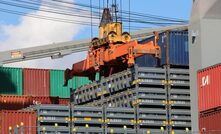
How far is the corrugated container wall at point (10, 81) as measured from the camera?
199 ft

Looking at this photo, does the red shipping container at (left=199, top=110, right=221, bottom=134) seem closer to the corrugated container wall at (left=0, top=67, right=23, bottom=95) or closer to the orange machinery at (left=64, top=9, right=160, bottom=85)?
the orange machinery at (left=64, top=9, right=160, bottom=85)

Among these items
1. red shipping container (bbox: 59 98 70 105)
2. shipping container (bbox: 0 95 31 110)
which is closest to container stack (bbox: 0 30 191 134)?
shipping container (bbox: 0 95 31 110)

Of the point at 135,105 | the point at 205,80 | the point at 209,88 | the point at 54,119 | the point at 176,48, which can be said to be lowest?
the point at 54,119

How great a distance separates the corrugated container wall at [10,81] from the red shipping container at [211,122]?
2027cm

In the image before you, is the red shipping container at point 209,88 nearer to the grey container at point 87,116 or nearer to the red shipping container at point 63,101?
the grey container at point 87,116

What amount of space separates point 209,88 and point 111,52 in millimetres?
11606

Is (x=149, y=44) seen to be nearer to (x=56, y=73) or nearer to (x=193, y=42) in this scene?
(x=193, y=42)

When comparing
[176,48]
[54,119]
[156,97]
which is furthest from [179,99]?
[54,119]

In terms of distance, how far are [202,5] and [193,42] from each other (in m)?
2.36

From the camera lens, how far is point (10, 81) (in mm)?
60906

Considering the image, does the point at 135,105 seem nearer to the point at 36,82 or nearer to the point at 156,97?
the point at 156,97

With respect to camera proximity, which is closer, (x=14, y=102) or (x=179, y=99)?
(x=179, y=99)

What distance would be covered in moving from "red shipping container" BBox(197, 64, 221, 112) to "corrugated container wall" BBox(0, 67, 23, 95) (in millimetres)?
19164

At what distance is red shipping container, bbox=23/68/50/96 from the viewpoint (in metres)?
61.2
